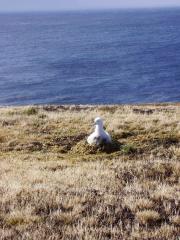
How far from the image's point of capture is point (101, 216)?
8469 mm

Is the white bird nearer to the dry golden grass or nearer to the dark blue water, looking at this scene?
the dry golden grass

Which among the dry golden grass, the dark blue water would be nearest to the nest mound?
the dry golden grass

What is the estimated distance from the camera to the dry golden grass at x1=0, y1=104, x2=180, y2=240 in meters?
7.90

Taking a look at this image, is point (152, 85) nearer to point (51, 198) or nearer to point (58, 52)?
point (58, 52)

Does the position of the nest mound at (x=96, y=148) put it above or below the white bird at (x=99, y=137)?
below

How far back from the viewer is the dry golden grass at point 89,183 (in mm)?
7902

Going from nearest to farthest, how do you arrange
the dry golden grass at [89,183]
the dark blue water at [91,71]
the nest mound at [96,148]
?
1. the dry golden grass at [89,183]
2. the nest mound at [96,148]
3. the dark blue water at [91,71]

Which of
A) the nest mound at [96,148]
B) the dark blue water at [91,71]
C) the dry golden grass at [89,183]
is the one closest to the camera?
the dry golden grass at [89,183]

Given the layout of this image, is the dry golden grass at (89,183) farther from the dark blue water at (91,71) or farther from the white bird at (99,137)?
the dark blue water at (91,71)

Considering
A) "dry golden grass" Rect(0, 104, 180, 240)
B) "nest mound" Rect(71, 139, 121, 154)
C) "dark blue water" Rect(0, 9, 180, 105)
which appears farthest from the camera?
"dark blue water" Rect(0, 9, 180, 105)

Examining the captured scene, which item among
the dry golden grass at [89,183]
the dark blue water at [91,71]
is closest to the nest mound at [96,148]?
the dry golden grass at [89,183]

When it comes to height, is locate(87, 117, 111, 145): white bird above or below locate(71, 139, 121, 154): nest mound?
above

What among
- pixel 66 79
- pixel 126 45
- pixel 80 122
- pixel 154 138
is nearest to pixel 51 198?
pixel 154 138

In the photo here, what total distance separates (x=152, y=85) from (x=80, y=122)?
2118 inches
